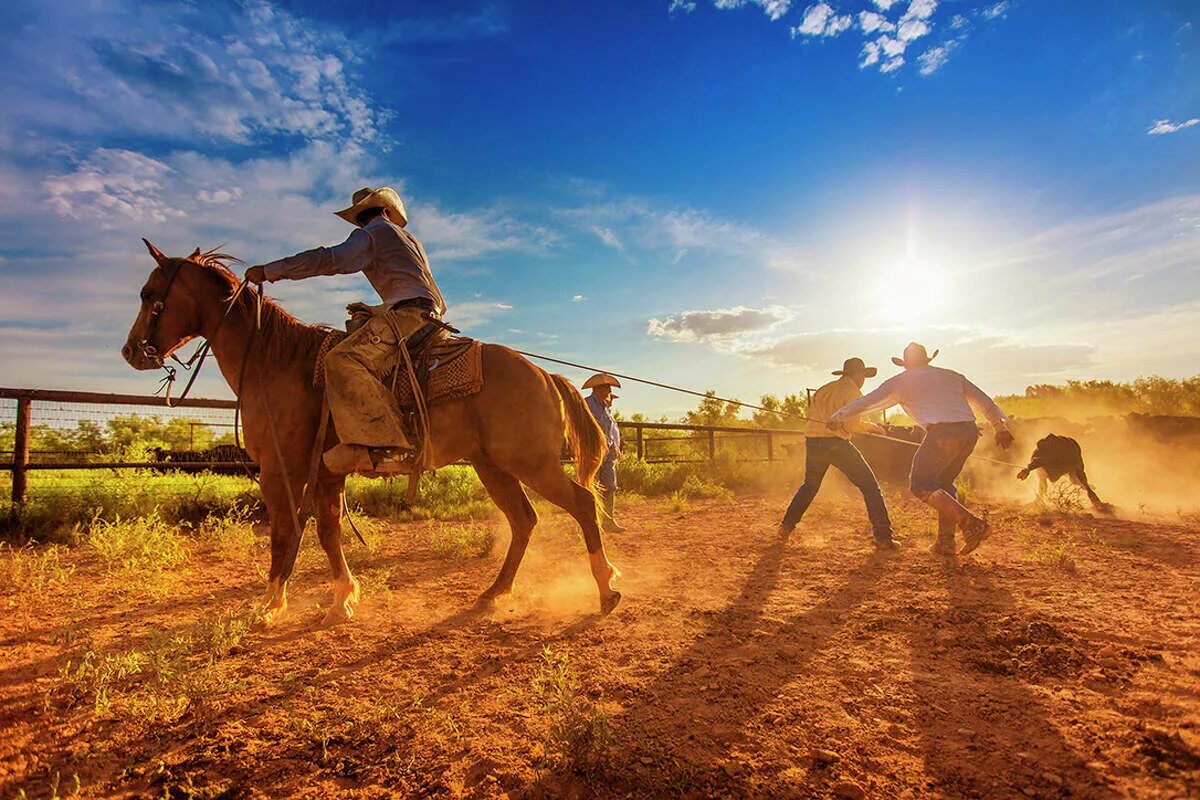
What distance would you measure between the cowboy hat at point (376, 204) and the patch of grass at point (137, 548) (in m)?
3.41

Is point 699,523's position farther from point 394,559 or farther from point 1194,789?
point 1194,789

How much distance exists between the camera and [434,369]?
3.94m

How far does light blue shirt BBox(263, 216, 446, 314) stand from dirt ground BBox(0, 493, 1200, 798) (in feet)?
7.38

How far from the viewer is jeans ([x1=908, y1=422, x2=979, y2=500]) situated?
5.33 metres

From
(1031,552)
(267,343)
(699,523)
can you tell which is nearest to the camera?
(267,343)

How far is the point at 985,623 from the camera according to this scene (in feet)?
10.9

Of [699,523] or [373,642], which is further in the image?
[699,523]

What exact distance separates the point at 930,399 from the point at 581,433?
361 cm

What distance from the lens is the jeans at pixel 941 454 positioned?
533cm

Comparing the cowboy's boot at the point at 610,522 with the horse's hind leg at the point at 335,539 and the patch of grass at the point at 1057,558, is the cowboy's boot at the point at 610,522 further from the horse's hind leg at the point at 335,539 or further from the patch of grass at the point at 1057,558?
the patch of grass at the point at 1057,558

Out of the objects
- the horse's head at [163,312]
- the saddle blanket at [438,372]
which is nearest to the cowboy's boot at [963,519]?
the saddle blanket at [438,372]

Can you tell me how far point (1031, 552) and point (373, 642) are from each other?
577 centimetres

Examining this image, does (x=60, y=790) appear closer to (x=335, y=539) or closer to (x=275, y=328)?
(x=335, y=539)

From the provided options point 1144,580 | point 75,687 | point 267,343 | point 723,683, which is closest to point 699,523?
point 1144,580
